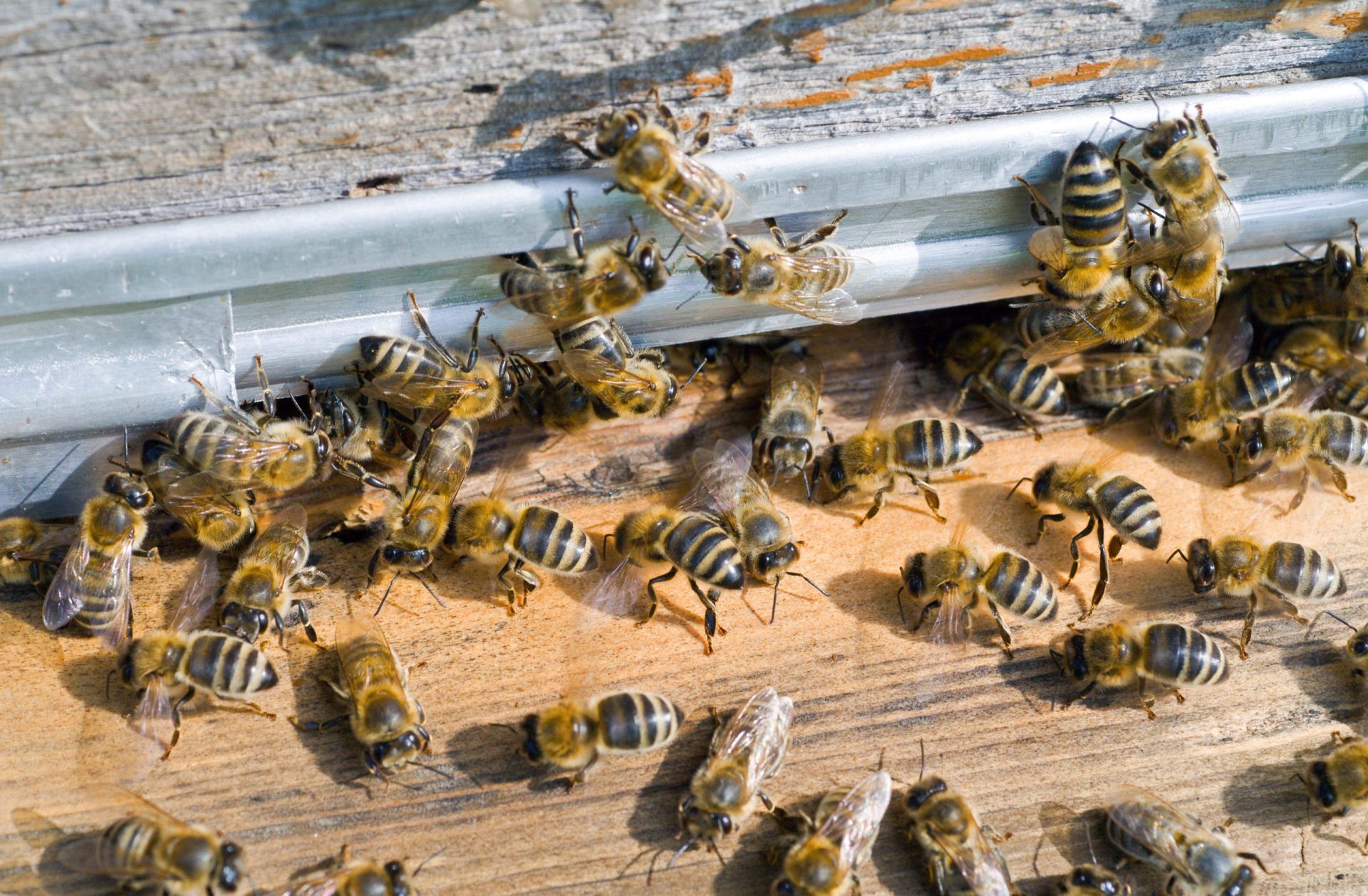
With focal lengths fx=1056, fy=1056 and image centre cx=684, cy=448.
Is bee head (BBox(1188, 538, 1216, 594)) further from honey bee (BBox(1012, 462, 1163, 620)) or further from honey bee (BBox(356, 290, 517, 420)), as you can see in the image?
honey bee (BBox(356, 290, 517, 420))

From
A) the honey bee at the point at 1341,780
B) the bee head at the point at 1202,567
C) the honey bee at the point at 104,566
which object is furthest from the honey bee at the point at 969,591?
the honey bee at the point at 104,566

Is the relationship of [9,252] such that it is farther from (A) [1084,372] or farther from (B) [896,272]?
(A) [1084,372]

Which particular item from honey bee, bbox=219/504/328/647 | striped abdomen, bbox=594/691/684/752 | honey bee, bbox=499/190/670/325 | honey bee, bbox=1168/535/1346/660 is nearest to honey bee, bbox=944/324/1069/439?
honey bee, bbox=1168/535/1346/660

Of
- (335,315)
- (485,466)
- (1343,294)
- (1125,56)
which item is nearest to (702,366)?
(485,466)

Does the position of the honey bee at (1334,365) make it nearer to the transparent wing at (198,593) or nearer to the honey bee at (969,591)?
the honey bee at (969,591)

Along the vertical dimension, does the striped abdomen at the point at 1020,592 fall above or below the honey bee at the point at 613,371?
below

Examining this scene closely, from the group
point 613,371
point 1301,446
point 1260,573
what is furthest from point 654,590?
point 1301,446
